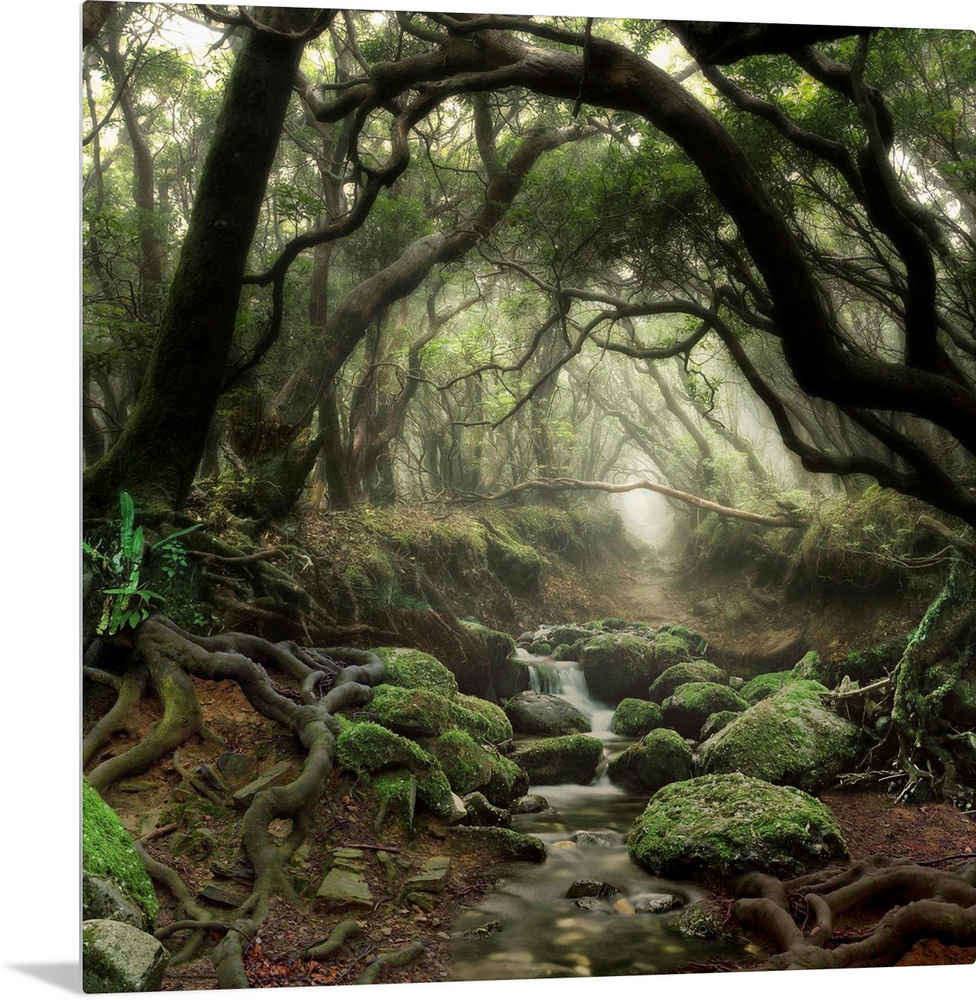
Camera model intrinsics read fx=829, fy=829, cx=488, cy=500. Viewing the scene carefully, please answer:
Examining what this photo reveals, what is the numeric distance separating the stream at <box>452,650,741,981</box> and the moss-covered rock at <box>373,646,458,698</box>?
2.73ft

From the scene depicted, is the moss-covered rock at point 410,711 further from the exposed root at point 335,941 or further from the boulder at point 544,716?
the exposed root at point 335,941

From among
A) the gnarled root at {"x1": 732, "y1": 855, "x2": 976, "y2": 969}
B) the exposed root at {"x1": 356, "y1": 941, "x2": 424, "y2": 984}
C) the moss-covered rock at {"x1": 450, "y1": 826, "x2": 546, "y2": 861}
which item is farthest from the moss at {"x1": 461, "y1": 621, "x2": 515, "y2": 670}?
the gnarled root at {"x1": 732, "y1": 855, "x2": 976, "y2": 969}

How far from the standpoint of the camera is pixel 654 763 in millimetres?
4797

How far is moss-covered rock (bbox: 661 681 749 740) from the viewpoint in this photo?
4914mm

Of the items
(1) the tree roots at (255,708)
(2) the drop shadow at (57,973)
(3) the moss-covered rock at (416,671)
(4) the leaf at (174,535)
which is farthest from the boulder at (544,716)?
(2) the drop shadow at (57,973)

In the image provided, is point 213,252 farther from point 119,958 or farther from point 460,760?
point 119,958

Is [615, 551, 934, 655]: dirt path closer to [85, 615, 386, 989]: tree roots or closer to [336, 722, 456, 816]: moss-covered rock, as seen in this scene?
[336, 722, 456, 816]: moss-covered rock

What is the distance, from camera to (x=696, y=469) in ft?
16.8

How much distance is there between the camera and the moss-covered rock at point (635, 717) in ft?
16.2

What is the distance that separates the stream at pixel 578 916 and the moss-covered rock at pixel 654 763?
15 cm

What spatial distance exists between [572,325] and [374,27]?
201 cm

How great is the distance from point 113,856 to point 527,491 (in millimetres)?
2868

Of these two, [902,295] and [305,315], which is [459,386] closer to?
[305,315]

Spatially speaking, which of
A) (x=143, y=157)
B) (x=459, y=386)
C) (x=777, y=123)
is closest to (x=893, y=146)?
(x=777, y=123)
